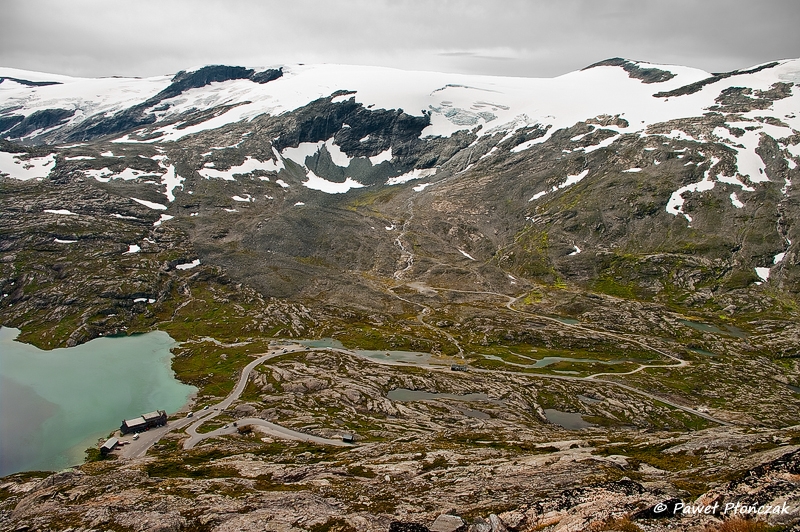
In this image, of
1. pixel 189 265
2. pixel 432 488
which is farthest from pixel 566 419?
pixel 189 265

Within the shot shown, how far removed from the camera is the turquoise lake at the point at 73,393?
7417 centimetres

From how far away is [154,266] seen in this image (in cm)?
17512

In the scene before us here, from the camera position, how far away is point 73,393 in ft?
315

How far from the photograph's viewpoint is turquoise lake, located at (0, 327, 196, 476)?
7417cm

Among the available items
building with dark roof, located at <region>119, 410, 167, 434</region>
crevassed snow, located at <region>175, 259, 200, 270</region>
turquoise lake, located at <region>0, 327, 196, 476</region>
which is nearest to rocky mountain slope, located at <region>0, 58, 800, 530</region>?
crevassed snow, located at <region>175, 259, 200, 270</region>

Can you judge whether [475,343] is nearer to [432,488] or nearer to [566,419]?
[566,419]

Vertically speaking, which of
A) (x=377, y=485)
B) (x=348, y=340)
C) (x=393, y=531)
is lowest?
(x=348, y=340)

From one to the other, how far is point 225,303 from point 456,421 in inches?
4301

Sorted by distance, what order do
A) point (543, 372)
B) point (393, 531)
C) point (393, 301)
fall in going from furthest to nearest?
point (393, 301), point (543, 372), point (393, 531)

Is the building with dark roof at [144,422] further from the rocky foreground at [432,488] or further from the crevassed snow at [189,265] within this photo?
the crevassed snow at [189,265]

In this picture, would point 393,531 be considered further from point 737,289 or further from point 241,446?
point 737,289

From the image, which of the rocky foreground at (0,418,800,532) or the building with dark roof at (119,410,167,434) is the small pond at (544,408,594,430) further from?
the building with dark roof at (119,410,167,434)

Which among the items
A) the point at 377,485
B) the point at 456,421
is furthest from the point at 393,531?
the point at 456,421

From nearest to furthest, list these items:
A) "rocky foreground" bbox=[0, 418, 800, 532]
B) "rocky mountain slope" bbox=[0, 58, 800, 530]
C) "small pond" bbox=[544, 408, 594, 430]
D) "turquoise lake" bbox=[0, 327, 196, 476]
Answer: "rocky foreground" bbox=[0, 418, 800, 532], "rocky mountain slope" bbox=[0, 58, 800, 530], "turquoise lake" bbox=[0, 327, 196, 476], "small pond" bbox=[544, 408, 594, 430]
